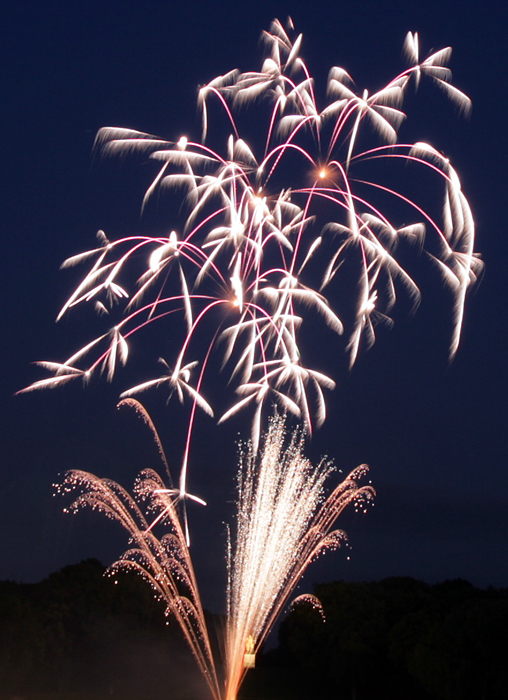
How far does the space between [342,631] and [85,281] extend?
114ft

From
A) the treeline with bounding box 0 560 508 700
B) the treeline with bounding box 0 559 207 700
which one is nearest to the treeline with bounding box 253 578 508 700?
the treeline with bounding box 0 560 508 700

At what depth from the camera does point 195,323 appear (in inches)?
621

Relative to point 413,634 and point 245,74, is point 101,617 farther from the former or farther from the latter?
point 245,74

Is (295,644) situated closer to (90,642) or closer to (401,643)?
(401,643)

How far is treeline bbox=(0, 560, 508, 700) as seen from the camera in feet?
116

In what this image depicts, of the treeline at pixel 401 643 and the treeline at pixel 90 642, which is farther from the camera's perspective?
the treeline at pixel 90 642

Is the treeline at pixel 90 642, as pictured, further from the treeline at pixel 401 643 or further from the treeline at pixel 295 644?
the treeline at pixel 401 643

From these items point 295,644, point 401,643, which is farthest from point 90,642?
point 401,643

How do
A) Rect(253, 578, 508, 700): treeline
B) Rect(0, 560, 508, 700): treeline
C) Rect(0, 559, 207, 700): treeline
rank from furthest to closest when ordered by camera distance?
Rect(0, 559, 207, 700): treeline
Rect(0, 560, 508, 700): treeline
Rect(253, 578, 508, 700): treeline

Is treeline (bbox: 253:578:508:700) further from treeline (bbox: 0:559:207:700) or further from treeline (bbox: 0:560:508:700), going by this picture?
treeline (bbox: 0:559:207:700)

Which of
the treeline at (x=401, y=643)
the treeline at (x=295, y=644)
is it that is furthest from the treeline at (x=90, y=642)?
the treeline at (x=401, y=643)

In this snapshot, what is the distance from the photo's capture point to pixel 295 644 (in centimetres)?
4738

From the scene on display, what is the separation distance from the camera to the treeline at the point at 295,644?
3547 cm

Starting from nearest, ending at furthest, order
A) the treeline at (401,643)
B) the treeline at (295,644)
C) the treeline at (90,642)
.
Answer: the treeline at (401,643) < the treeline at (295,644) < the treeline at (90,642)
